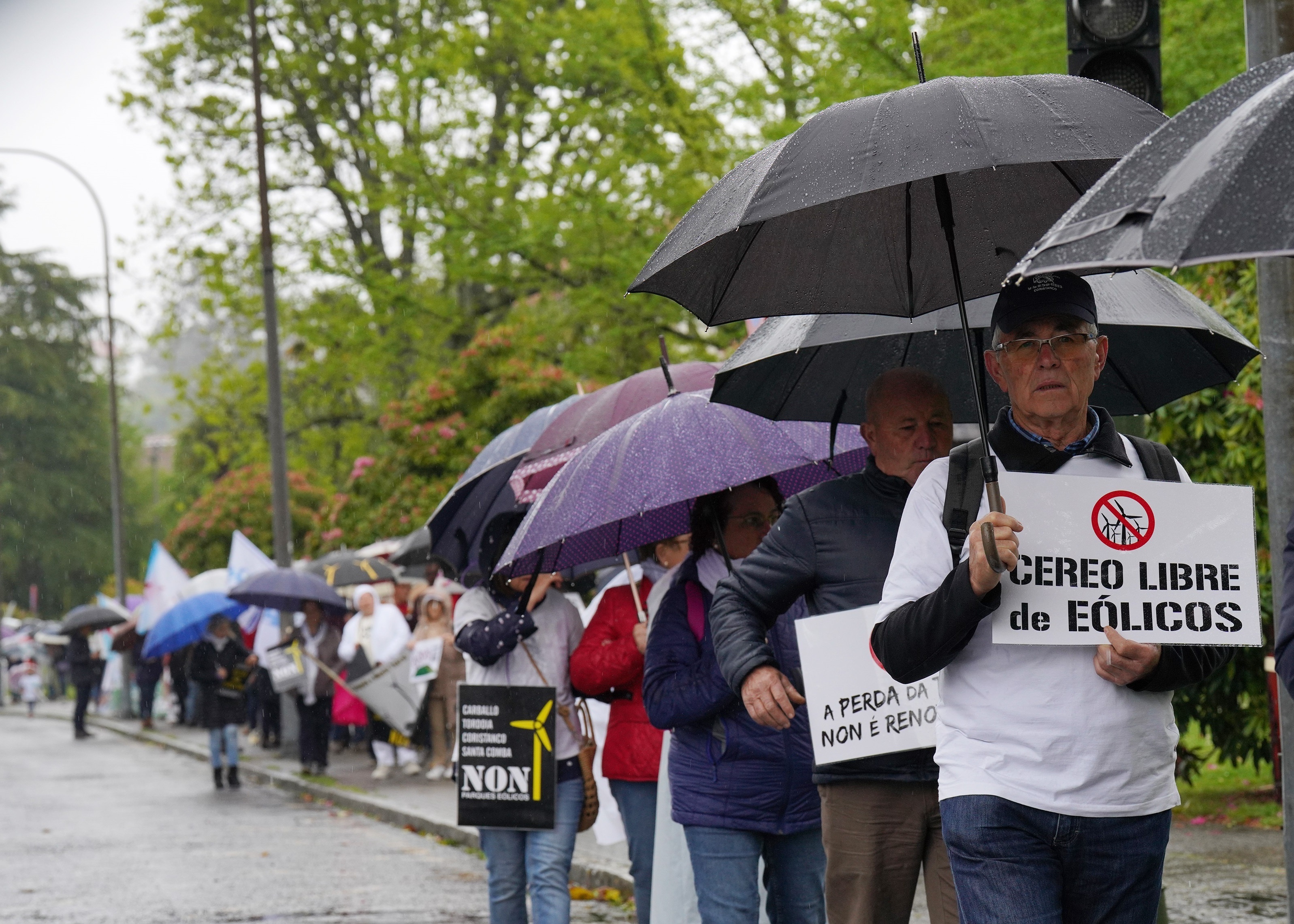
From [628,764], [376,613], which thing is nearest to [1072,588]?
[628,764]

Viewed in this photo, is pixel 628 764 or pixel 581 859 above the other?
pixel 628 764

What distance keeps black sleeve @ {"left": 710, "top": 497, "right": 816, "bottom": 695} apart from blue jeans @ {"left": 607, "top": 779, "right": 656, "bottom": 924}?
174 centimetres

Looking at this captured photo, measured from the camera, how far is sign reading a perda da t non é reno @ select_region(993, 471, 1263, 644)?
10.5 ft

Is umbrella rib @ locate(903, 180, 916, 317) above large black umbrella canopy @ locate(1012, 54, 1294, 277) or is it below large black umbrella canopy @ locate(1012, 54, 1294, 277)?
above

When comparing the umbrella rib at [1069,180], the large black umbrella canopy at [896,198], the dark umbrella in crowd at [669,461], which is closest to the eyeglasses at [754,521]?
the dark umbrella in crowd at [669,461]

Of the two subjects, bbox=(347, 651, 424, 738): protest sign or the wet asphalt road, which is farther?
bbox=(347, 651, 424, 738): protest sign

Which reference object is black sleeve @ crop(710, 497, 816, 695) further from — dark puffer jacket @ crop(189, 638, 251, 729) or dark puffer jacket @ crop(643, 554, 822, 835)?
dark puffer jacket @ crop(189, 638, 251, 729)

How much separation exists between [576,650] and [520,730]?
47 cm

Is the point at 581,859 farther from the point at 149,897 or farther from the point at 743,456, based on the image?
the point at 743,456

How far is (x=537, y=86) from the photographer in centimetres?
2573

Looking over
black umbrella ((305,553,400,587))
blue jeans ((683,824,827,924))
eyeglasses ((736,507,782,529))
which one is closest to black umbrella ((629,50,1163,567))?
eyeglasses ((736,507,782,529))

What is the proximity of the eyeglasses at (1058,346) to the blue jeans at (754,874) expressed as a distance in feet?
6.55

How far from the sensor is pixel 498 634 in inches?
255

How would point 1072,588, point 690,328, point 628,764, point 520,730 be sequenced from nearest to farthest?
point 1072,588 → point 628,764 → point 520,730 → point 690,328
